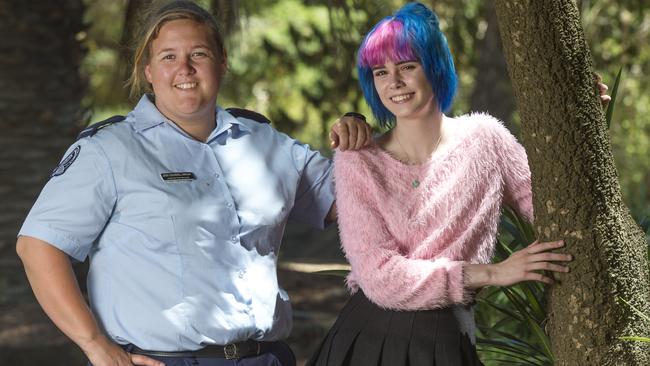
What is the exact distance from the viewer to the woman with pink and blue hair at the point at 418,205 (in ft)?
9.54

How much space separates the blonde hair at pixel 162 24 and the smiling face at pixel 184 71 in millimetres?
17

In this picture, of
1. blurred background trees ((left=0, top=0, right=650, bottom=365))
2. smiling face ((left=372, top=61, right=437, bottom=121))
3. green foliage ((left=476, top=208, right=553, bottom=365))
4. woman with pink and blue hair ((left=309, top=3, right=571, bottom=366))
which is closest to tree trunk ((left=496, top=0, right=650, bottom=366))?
woman with pink and blue hair ((left=309, top=3, right=571, bottom=366))

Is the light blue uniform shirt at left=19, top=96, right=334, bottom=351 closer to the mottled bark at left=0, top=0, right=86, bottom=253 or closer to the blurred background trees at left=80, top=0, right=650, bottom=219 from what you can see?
the blurred background trees at left=80, top=0, right=650, bottom=219

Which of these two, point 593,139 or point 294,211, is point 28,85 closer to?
point 294,211

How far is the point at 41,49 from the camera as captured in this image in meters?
6.76

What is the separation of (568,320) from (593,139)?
0.48 m

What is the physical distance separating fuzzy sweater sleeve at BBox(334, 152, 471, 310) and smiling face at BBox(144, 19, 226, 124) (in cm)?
44

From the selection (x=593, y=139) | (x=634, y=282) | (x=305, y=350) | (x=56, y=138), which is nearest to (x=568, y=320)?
(x=634, y=282)

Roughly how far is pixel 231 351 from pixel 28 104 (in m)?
4.14

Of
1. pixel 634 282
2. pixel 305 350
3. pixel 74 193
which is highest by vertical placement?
pixel 74 193

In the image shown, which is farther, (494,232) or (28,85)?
(28,85)

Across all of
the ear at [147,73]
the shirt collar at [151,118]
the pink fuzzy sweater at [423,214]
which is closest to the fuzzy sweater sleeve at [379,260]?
the pink fuzzy sweater at [423,214]

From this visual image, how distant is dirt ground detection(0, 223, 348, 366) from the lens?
18.6 feet

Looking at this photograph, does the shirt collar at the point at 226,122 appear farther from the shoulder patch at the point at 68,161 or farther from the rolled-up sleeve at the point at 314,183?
the shoulder patch at the point at 68,161
